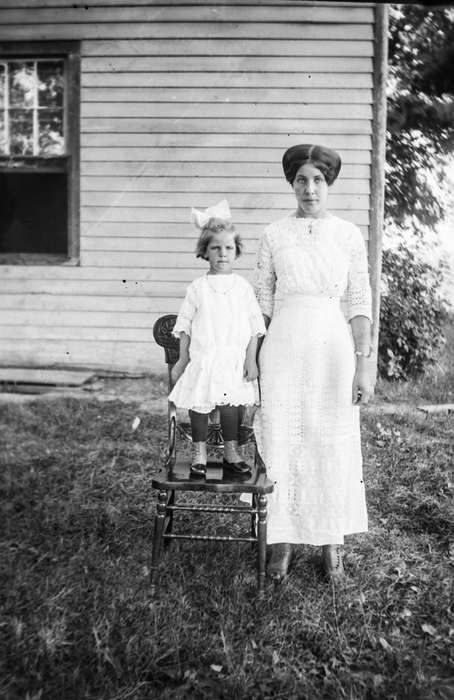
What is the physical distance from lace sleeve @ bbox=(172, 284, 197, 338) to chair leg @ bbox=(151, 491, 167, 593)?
750 mm

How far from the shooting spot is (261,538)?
9.46 ft

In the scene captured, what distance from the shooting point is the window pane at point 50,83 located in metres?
6.80

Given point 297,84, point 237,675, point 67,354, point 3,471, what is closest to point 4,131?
point 67,354

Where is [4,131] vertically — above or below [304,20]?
below

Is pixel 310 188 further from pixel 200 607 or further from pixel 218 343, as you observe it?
pixel 200 607

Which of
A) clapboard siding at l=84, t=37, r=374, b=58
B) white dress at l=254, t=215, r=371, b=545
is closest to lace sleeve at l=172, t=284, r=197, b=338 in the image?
white dress at l=254, t=215, r=371, b=545

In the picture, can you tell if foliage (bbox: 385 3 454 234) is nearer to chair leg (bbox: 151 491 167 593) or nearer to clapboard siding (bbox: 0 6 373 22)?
clapboard siding (bbox: 0 6 373 22)

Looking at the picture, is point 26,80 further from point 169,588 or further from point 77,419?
point 169,588

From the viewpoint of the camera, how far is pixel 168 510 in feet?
10.4

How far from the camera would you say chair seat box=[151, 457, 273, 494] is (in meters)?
2.82

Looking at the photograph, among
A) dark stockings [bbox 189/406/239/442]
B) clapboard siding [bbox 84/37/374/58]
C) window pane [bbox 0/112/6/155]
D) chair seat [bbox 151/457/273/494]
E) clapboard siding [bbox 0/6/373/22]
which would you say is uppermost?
clapboard siding [bbox 0/6/373/22]

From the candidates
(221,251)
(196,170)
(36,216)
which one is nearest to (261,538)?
(221,251)

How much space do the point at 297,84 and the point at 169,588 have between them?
17.5ft

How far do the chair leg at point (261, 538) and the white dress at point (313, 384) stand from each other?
15 centimetres
